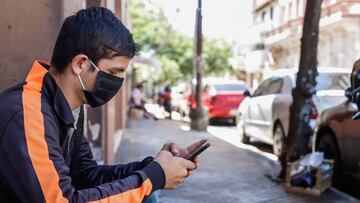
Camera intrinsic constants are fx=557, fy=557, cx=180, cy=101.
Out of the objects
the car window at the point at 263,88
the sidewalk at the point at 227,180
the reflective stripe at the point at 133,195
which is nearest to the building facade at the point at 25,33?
the reflective stripe at the point at 133,195

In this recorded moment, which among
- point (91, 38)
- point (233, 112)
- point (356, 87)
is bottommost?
point (233, 112)

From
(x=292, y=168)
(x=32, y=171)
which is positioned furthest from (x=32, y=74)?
(x=292, y=168)

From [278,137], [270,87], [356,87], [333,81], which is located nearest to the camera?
[356,87]

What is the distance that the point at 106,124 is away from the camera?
254 inches

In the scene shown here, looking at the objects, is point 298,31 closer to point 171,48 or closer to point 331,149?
point 171,48

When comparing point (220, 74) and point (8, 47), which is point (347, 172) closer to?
point (8, 47)

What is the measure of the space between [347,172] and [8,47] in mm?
4613

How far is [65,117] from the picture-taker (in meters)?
2.10

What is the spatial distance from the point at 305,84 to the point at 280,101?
9.16 ft

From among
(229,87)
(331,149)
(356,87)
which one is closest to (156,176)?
(356,87)

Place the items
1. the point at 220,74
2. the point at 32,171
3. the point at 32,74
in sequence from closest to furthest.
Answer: the point at 32,171
the point at 32,74
the point at 220,74

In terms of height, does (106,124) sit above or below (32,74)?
below

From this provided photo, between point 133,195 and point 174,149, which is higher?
point 174,149

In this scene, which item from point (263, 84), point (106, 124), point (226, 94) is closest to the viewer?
point (106, 124)
